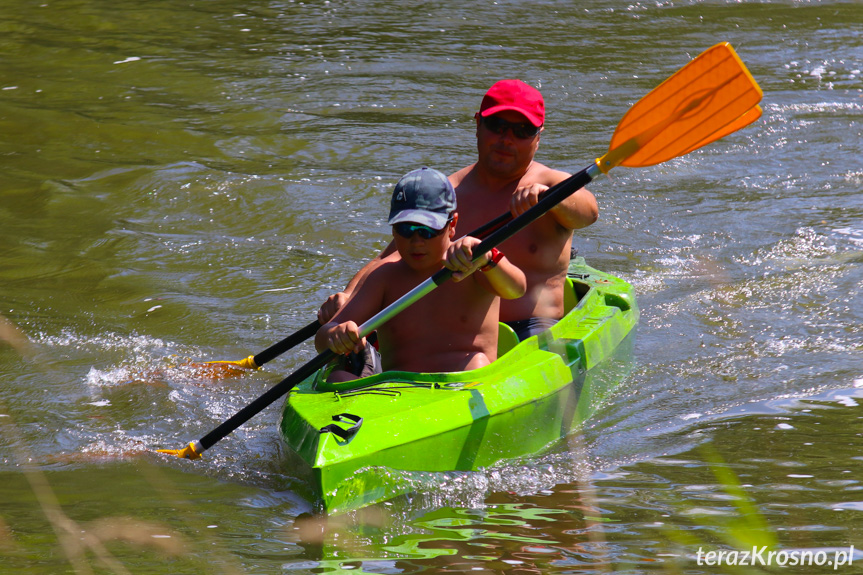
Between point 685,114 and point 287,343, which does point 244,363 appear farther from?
point 685,114

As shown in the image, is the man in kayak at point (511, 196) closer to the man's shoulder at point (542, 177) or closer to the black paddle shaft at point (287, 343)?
the man's shoulder at point (542, 177)

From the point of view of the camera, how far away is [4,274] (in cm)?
653

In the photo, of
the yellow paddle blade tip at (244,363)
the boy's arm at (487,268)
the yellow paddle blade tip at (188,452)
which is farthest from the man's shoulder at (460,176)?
the yellow paddle blade tip at (188,452)

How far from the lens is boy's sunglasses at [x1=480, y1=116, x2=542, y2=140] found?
4590 mm

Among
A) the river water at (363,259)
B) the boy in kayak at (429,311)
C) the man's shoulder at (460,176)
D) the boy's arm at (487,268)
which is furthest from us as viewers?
the man's shoulder at (460,176)

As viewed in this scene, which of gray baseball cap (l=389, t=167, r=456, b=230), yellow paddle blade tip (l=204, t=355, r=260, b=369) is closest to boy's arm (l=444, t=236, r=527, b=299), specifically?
gray baseball cap (l=389, t=167, r=456, b=230)

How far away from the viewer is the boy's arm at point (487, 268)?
12.4 feet

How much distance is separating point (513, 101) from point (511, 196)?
0.46m

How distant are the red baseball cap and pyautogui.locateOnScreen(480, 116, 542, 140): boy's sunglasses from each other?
3cm

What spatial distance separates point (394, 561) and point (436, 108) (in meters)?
7.37

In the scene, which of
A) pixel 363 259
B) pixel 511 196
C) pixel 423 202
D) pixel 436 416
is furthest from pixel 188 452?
pixel 363 259

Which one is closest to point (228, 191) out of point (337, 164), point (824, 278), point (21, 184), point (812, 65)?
point (337, 164)

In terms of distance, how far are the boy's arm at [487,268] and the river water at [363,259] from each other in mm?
727

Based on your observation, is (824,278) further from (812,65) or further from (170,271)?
(812,65)
